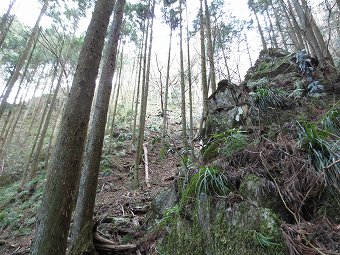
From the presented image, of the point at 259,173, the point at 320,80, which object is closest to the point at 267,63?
the point at 320,80

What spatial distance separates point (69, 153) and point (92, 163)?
4.28ft

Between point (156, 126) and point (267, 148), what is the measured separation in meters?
14.0

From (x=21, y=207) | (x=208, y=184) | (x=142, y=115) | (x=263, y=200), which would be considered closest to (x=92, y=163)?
(x=208, y=184)

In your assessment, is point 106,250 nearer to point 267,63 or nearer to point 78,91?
point 78,91

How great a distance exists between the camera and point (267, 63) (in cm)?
670

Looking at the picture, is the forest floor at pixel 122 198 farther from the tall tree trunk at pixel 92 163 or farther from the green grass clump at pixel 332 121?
the green grass clump at pixel 332 121

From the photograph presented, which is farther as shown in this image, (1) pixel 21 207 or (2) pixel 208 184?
(1) pixel 21 207

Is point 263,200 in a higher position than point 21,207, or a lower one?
higher

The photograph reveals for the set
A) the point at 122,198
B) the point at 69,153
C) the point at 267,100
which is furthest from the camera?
the point at 122,198

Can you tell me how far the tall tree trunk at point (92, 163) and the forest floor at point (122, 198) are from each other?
26 cm

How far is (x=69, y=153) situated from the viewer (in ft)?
7.43

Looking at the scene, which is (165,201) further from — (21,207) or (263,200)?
(21,207)

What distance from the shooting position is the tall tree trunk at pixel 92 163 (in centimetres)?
313

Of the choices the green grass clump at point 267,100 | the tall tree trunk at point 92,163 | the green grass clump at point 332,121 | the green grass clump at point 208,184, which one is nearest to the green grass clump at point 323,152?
the green grass clump at point 332,121
